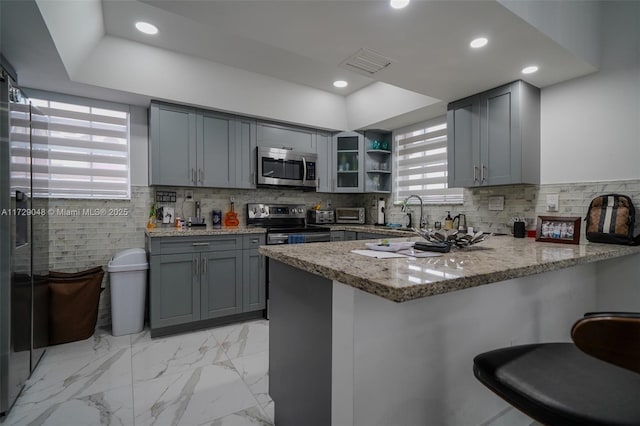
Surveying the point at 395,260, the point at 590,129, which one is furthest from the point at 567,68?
the point at 395,260

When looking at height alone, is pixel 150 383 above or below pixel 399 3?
below

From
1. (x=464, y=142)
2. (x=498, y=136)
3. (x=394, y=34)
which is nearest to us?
(x=394, y=34)

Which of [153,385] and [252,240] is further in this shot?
[252,240]

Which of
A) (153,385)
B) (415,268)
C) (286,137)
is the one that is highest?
(286,137)

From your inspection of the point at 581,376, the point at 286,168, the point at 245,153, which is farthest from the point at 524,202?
the point at 245,153

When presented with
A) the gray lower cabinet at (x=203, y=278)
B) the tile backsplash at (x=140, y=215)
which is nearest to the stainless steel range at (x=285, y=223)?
the gray lower cabinet at (x=203, y=278)

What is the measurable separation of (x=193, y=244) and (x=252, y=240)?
0.59m

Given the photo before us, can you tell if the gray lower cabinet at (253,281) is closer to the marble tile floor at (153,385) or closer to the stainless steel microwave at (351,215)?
the marble tile floor at (153,385)

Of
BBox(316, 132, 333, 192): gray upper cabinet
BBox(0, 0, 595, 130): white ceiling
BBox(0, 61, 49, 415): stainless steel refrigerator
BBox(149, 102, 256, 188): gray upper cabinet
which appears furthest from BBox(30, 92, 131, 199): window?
BBox(316, 132, 333, 192): gray upper cabinet

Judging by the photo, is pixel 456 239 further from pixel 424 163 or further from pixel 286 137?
pixel 286 137

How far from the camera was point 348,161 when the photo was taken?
4266 mm

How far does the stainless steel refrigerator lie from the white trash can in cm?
55

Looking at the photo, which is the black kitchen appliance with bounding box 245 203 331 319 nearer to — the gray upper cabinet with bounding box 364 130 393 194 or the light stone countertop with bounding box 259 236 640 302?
the gray upper cabinet with bounding box 364 130 393 194

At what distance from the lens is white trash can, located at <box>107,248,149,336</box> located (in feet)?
9.32
